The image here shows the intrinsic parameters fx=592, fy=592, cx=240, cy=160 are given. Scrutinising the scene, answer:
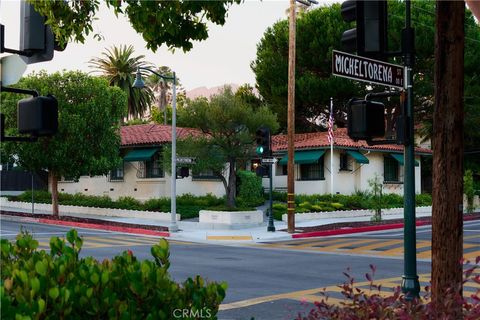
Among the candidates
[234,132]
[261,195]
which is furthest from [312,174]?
[234,132]

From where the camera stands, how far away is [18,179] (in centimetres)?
4944

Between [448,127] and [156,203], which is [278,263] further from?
[156,203]

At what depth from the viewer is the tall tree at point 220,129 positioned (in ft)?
97.0

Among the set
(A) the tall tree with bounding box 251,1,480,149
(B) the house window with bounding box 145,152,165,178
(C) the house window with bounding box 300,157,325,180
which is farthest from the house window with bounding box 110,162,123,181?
(A) the tall tree with bounding box 251,1,480,149

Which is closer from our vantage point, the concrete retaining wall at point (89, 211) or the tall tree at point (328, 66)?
the concrete retaining wall at point (89, 211)

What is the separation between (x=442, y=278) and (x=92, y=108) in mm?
27553

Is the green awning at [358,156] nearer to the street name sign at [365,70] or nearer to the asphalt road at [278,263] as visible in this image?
the asphalt road at [278,263]

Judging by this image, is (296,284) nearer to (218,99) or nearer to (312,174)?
(218,99)

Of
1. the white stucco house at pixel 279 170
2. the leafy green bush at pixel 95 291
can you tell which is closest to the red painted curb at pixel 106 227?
the white stucco house at pixel 279 170

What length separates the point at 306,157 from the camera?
37781 mm

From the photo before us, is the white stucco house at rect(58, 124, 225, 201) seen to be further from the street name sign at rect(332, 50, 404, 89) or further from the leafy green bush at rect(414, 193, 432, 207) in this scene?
the street name sign at rect(332, 50, 404, 89)

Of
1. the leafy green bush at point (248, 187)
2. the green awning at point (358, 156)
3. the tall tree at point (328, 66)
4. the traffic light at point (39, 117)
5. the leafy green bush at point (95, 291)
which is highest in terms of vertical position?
the tall tree at point (328, 66)

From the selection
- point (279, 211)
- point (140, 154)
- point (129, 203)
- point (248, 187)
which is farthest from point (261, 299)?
point (140, 154)

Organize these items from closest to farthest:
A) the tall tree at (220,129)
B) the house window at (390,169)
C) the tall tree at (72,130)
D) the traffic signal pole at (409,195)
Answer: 1. the traffic signal pole at (409,195)
2. the tall tree at (220,129)
3. the tall tree at (72,130)
4. the house window at (390,169)
